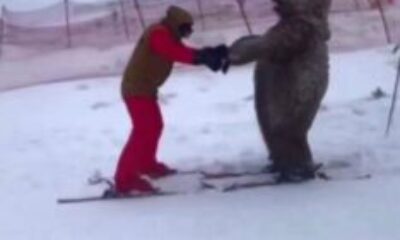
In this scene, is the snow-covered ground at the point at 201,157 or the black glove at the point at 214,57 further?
the black glove at the point at 214,57

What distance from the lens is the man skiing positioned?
8305 millimetres

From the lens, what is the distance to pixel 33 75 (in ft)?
39.1

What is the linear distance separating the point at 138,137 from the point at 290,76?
37.1 inches

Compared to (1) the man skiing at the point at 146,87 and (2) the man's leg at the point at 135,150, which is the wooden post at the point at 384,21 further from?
(2) the man's leg at the point at 135,150

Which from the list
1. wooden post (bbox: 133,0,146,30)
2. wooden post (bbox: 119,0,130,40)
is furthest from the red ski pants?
wooden post (bbox: 133,0,146,30)

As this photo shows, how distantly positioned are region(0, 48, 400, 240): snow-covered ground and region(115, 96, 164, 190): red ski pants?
237mm

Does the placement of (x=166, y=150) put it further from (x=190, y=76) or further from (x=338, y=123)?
(x=190, y=76)

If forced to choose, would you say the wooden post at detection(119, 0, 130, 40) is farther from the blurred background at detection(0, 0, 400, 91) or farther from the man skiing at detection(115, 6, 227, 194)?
the man skiing at detection(115, 6, 227, 194)

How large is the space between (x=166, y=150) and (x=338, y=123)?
A: 1.20m

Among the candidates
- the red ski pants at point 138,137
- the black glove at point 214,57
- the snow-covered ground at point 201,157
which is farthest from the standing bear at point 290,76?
the red ski pants at point 138,137

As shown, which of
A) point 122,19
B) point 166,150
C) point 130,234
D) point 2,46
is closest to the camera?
point 130,234

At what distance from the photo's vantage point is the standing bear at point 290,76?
818 cm

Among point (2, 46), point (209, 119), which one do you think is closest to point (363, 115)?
point (209, 119)

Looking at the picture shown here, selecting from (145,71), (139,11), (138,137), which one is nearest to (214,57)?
(145,71)
